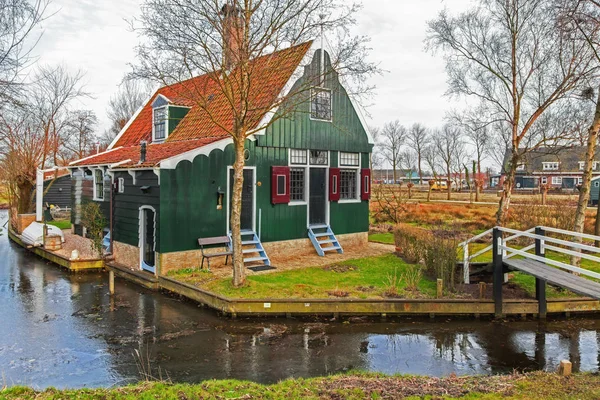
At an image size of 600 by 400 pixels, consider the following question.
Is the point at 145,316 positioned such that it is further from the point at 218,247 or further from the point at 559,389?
the point at 559,389

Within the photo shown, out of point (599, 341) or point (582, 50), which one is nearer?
point (599, 341)

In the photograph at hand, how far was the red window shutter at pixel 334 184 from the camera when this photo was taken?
16.5 metres

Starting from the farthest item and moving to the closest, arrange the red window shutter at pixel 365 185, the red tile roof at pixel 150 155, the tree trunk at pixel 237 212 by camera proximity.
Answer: the red window shutter at pixel 365 185 → the red tile roof at pixel 150 155 → the tree trunk at pixel 237 212

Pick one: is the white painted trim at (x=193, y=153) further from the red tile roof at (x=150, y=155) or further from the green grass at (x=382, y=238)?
the green grass at (x=382, y=238)

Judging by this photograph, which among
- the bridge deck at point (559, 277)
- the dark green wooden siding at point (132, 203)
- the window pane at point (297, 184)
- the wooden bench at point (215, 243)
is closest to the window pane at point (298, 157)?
the window pane at point (297, 184)

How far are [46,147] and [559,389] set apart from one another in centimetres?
2633

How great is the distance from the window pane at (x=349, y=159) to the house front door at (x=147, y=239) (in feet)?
24.4

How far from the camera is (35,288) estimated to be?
12.3 m

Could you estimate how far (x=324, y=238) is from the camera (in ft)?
53.7

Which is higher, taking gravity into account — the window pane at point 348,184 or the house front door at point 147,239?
the window pane at point 348,184

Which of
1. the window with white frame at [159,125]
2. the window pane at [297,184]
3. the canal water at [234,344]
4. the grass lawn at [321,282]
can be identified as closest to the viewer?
the canal water at [234,344]

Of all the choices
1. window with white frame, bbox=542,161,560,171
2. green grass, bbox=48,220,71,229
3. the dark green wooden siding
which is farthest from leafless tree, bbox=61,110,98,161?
window with white frame, bbox=542,161,560,171

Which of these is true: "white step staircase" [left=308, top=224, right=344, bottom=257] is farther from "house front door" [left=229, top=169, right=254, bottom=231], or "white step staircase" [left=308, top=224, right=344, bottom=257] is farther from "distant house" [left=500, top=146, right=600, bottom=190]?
"distant house" [left=500, top=146, right=600, bottom=190]

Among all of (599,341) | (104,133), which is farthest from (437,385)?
(104,133)
